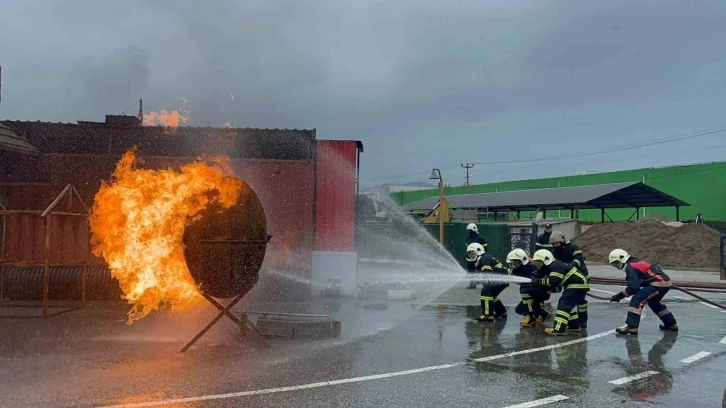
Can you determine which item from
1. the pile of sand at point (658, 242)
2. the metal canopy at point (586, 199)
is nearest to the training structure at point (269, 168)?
the pile of sand at point (658, 242)

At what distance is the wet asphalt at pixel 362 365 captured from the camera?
5.62m

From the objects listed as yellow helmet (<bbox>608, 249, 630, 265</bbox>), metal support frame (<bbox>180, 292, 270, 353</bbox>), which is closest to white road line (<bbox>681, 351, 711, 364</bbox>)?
yellow helmet (<bbox>608, 249, 630, 265</bbox>)

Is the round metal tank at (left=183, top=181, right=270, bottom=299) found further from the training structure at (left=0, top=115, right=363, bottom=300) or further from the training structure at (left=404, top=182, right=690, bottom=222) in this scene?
the training structure at (left=404, top=182, right=690, bottom=222)

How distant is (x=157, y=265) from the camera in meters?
7.87

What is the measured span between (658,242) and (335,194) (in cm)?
2395

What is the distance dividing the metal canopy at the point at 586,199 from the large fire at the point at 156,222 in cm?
3036

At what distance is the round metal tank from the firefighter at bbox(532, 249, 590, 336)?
17.3ft

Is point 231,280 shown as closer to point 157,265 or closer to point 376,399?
point 157,265

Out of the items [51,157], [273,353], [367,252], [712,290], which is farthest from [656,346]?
[367,252]

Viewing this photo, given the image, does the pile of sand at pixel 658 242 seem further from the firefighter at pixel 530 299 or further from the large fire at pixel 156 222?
the large fire at pixel 156 222

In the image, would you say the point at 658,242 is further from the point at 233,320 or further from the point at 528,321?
the point at 233,320

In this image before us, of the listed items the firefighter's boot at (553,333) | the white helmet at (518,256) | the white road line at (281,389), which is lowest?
the white road line at (281,389)

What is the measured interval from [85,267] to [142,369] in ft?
19.4

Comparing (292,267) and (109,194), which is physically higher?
(109,194)
